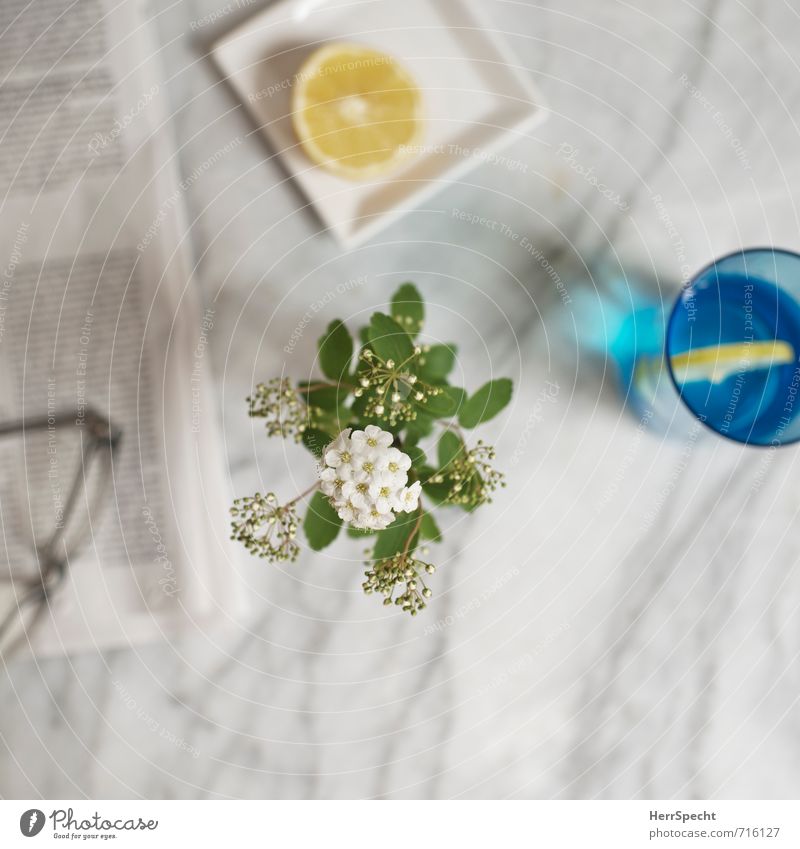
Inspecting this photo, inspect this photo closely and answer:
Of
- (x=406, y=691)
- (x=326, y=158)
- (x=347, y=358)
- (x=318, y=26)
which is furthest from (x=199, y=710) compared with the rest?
(x=318, y=26)

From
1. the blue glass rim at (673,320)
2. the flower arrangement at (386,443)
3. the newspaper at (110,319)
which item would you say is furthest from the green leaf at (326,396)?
the blue glass rim at (673,320)

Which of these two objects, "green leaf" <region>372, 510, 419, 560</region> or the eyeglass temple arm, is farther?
the eyeglass temple arm

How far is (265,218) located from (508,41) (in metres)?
0.22

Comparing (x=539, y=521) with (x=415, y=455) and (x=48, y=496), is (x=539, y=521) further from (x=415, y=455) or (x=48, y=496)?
(x=48, y=496)

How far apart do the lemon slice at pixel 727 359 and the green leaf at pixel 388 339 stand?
22cm

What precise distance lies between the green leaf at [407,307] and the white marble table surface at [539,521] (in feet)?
0.24

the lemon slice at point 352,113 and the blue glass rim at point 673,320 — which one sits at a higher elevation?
the lemon slice at point 352,113

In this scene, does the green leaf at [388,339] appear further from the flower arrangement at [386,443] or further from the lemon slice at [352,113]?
the lemon slice at [352,113]

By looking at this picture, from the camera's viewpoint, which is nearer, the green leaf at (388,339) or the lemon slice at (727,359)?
the green leaf at (388,339)

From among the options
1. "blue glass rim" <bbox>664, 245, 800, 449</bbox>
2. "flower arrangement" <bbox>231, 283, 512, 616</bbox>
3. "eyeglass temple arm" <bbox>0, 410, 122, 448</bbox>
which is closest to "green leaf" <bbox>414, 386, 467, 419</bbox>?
"flower arrangement" <bbox>231, 283, 512, 616</bbox>

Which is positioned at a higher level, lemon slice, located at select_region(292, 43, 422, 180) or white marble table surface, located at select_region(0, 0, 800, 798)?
lemon slice, located at select_region(292, 43, 422, 180)

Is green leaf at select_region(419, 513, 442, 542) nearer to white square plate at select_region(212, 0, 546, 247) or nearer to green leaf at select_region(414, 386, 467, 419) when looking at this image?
green leaf at select_region(414, 386, 467, 419)

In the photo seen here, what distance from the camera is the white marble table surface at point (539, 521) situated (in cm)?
51

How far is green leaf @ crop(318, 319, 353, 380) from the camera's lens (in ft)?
1.37
